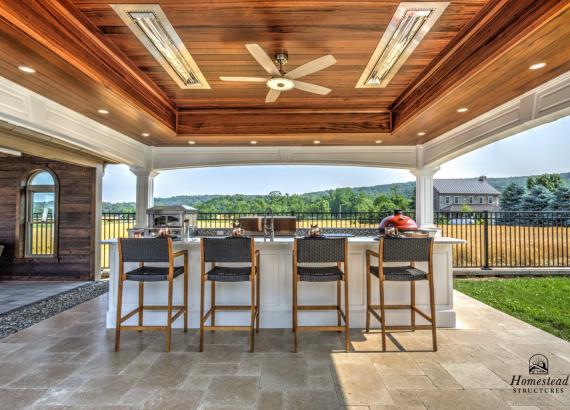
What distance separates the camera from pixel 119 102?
303 centimetres

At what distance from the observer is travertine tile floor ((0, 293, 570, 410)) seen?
201cm

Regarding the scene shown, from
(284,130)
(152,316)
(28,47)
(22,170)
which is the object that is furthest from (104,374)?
(22,170)

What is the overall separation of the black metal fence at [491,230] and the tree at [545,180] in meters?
18.4

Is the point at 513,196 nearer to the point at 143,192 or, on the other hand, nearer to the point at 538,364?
the point at 538,364

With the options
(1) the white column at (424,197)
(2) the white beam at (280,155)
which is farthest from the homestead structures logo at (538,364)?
(2) the white beam at (280,155)

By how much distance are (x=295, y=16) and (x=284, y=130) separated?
218 centimetres

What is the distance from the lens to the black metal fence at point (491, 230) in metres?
6.14

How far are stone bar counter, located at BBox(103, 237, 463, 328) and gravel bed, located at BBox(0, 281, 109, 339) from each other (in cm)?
107

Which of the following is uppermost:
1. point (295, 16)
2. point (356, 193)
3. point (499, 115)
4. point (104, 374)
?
point (295, 16)

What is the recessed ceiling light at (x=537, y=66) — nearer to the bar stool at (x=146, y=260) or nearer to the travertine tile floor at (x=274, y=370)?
the travertine tile floor at (x=274, y=370)

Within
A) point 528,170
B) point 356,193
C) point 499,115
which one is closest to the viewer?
point 499,115

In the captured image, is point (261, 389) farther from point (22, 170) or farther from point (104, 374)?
point (22, 170)

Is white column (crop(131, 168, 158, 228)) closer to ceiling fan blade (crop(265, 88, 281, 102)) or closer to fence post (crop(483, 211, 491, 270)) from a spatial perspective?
ceiling fan blade (crop(265, 88, 281, 102))

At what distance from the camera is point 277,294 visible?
3340 mm
